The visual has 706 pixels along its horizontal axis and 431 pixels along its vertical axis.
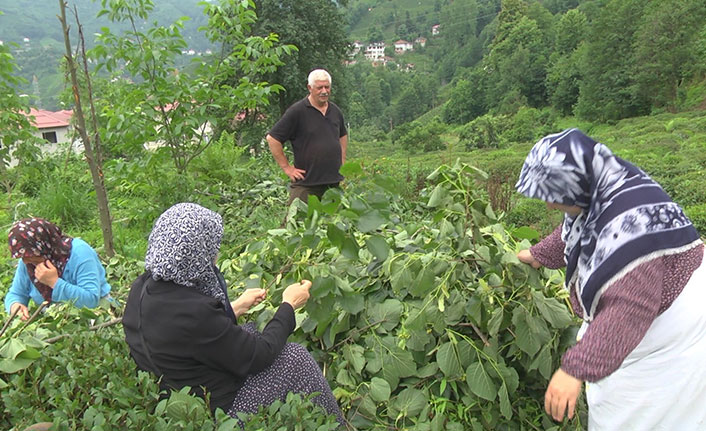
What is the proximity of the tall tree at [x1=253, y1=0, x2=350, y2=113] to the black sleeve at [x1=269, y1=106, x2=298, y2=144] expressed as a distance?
1410 cm

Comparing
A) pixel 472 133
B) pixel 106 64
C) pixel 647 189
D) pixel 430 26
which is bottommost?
pixel 472 133

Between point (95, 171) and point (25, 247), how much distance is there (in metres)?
0.63

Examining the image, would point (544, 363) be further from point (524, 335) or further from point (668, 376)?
point (668, 376)

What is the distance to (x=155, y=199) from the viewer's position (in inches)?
163

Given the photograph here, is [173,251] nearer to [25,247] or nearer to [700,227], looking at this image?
[25,247]

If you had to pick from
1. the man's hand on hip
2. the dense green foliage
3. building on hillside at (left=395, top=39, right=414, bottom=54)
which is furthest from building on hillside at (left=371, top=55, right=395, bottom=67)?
the man's hand on hip

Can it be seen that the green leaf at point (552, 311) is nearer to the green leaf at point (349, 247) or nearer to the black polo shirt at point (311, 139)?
the green leaf at point (349, 247)

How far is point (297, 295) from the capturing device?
6.19 feet

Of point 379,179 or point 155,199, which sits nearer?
point 379,179

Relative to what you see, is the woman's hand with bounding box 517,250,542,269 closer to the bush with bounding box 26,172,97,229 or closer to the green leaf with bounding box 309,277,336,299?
the green leaf with bounding box 309,277,336,299

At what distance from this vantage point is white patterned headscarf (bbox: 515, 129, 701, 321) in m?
1.31

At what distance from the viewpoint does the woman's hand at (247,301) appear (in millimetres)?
2010

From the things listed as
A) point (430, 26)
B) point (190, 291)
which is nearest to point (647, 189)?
point (190, 291)

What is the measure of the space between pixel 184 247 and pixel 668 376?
1577 millimetres
